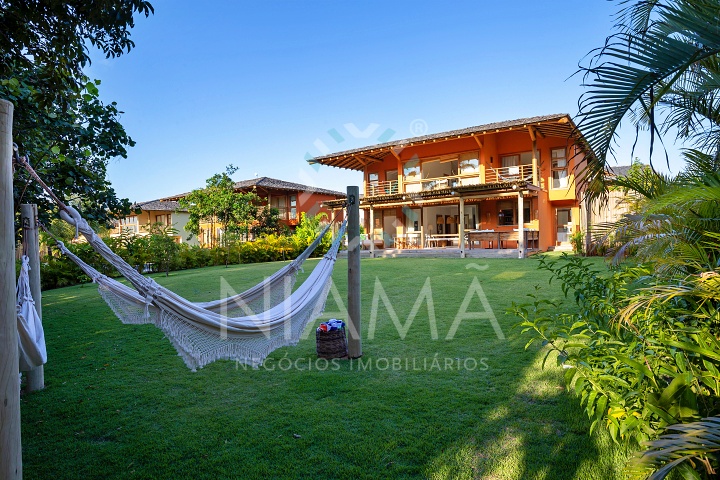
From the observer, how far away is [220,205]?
48.0 ft

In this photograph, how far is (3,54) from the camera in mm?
2695

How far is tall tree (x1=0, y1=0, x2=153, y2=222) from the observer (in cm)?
238

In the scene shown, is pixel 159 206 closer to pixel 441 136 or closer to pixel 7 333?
pixel 441 136

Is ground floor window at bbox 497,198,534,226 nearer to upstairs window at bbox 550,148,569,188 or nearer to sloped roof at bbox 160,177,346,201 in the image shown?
upstairs window at bbox 550,148,569,188

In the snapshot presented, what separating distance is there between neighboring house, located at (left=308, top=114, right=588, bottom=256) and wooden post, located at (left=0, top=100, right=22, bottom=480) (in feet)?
31.4

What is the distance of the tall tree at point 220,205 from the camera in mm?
14602

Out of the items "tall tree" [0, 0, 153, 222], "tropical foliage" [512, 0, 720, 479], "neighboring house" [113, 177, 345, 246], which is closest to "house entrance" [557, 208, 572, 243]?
"neighboring house" [113, 177, 345, 246]

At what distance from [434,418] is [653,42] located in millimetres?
1769

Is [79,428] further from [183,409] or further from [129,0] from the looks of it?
[129,0]

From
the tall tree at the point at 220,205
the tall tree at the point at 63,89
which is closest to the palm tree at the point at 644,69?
the tall tree at the point at 63,89

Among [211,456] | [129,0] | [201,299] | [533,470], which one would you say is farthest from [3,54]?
[533,470]

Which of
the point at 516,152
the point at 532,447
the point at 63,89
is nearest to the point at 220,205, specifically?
the point at 516,152

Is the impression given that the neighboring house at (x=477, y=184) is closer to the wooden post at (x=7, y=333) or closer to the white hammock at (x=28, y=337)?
the white hammock at (x=28, y=337)

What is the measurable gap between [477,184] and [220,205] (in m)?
9.08
